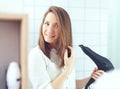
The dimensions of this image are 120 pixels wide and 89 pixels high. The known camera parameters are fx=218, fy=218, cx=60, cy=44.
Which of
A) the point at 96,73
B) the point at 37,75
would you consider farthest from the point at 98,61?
the point at 37,75

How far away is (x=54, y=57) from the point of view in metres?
1.08

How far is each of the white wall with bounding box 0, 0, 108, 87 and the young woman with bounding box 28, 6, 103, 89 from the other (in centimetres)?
3

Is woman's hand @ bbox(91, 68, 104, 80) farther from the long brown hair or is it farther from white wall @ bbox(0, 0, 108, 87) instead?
the long brown hair

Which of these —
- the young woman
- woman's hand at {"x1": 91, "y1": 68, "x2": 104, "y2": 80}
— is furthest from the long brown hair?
woman's hand at {"x1": 91, "y1": 68, "x2": 104, "y2": 80}

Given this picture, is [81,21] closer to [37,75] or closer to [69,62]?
[69,62]

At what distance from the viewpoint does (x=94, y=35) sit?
113 centimetres

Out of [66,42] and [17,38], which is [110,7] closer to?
[66,42]

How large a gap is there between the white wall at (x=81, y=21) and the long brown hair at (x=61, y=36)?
26 millimetres

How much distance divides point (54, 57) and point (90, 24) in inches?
10.0

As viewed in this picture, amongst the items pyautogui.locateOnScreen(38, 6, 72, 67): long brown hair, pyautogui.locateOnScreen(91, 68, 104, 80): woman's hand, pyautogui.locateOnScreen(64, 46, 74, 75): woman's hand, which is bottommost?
pyautogui.locateOnScreen(91, 68, 104, 80): woman's hand

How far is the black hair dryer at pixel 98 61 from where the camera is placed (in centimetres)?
108

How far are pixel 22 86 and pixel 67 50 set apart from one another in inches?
12.2

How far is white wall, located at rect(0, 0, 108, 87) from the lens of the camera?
107cm

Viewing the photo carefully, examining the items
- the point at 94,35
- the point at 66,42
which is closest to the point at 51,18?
the point at 66,42
